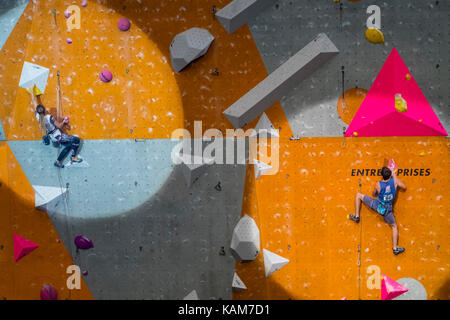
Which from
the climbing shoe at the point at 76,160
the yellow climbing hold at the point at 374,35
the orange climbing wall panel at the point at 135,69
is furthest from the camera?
the climbing shoe at the point at 76,160

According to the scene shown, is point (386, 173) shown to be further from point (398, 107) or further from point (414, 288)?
point (414, 288)

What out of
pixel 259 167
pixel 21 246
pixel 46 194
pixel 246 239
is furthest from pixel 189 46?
pixel 21 246

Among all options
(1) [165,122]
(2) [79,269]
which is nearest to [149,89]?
(1) [165,122]

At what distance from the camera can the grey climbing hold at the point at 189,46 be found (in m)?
3.38

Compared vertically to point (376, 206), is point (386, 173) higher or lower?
higher

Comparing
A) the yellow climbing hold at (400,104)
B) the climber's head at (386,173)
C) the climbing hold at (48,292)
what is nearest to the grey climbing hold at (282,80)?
the yellow climbing hold at (400,104)

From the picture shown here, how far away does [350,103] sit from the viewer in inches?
135

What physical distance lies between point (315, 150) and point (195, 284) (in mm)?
1719

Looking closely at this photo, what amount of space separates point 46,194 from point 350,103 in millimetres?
3005

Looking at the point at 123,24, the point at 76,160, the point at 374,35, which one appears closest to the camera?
the point at 374,35

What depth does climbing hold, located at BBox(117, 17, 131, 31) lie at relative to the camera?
347 centimetres

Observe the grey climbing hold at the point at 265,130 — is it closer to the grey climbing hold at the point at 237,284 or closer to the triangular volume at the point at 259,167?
the triangular volume at the point at 259,167

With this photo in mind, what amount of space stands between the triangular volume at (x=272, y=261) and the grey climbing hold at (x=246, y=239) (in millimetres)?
108
